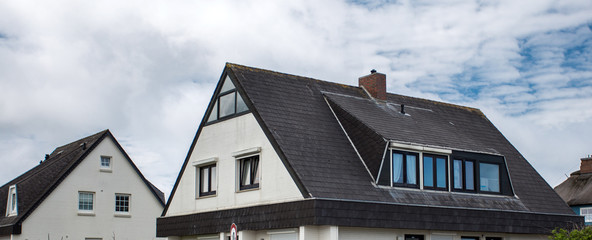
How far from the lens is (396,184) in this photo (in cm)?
2442

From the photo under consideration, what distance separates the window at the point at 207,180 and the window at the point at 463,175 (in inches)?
349

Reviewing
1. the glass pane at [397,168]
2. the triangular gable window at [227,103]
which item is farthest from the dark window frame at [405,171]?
the triangular gable window at [227,103]

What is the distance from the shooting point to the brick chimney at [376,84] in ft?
99.0

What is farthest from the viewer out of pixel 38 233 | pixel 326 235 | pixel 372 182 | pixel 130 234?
pixel 130 234

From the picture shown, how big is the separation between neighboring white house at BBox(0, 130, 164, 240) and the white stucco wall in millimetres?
12580

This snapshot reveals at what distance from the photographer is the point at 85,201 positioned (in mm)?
41688

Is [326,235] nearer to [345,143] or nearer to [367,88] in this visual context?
[345,143]

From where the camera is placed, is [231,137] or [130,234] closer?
[231,137]

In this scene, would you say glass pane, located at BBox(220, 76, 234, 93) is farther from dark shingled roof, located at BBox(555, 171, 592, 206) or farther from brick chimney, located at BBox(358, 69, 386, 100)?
dark shingled roof, located at BBox(555, 171, 592, 206)

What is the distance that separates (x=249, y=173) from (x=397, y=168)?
5135mm

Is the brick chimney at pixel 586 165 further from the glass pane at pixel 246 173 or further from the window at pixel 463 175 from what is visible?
the glass pane at pixel 246 173

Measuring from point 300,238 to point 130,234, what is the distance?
2300cm

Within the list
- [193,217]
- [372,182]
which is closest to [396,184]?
[372,182]

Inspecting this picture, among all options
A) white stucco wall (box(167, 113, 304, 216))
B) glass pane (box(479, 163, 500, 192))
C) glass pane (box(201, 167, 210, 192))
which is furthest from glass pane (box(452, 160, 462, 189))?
glass pane (box(201, 167, 210, 192))
